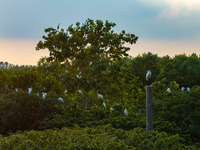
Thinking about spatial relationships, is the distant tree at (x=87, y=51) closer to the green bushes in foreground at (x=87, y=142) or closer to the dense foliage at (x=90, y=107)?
the dense foliage at (x=90, y=107)

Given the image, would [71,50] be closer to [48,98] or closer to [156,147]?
[48,98]

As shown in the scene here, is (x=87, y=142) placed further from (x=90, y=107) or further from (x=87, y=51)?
(x=87, y=51)

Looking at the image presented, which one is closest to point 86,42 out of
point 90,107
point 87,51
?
point 87,51

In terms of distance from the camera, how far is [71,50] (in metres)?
19.4

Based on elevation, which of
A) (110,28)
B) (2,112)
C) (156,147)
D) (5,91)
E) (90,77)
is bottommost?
(156,147)

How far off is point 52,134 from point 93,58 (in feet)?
45.8

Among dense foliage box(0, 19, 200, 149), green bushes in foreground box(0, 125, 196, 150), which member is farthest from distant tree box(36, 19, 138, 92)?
green bushes in foreground box(0, 125, 196, 150)

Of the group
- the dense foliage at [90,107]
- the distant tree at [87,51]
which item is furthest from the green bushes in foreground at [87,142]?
the distant tree at [87,51]

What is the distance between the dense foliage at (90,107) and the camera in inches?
211

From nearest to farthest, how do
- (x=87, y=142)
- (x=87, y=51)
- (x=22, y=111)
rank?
(x=87, y=142), (x=22, y=111), (x=87, y=51)

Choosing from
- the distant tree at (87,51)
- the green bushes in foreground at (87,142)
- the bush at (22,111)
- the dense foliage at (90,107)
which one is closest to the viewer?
the green bushes in foreground at (87,142)

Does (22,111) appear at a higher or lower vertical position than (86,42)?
lower

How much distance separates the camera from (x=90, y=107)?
1101cm

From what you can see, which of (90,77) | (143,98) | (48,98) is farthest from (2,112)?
(90,77)
